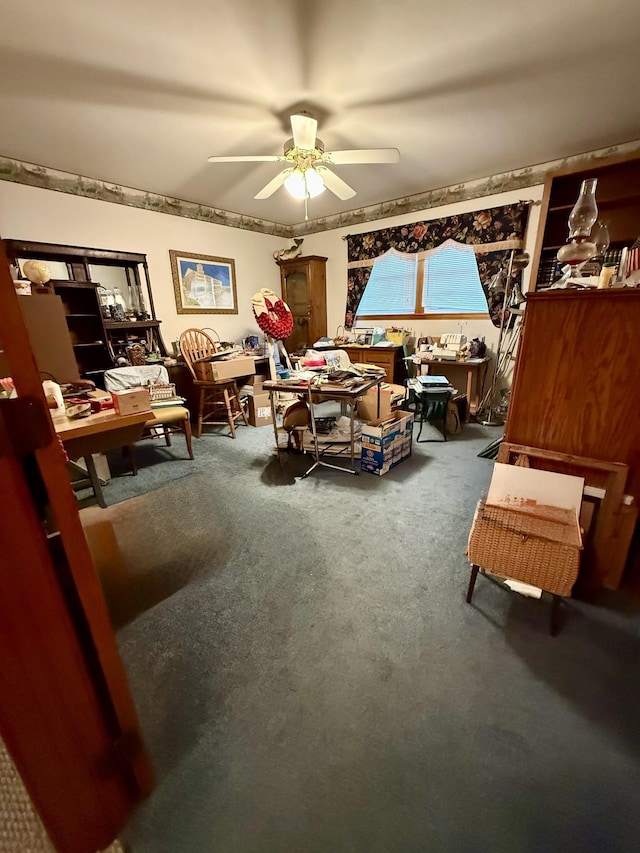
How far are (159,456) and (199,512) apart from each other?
4.11 ft

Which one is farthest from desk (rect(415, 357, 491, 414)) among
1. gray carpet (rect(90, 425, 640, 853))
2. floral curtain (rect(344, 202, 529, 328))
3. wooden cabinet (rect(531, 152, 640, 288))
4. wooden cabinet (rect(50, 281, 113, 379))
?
wooden cabinet (rect(50, 281, 113, 379))

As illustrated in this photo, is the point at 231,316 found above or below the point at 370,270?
below

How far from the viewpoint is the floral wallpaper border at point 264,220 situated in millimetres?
3080

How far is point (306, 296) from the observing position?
5246mm

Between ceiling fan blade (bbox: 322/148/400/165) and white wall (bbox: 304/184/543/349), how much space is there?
6.24ft

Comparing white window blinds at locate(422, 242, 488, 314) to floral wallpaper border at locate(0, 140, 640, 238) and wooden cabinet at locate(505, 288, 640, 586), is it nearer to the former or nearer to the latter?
floral wallpaper border at locate(0, 140, 640, 238)

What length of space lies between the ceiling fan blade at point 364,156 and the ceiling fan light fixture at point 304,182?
0.16 m

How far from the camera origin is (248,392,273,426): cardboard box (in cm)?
401

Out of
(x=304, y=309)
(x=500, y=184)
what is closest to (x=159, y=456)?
(x=304, y=309)

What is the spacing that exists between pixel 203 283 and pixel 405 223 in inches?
107

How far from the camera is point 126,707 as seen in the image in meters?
0.82

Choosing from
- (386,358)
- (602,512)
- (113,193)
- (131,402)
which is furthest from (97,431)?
(386,358)

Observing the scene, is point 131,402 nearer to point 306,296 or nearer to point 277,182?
point 277,182

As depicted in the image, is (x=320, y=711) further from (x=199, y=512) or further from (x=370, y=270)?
(x=370, y=270)
